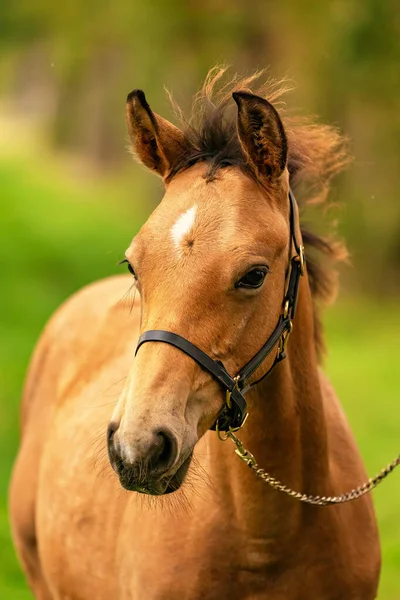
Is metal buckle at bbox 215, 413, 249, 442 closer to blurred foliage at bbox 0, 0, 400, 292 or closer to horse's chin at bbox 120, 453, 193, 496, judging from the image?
horse's chin at bbox 120, 453, 193, 496

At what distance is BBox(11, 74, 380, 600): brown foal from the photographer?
2842mm

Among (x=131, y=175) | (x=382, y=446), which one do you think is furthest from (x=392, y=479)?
(x=131, y=175)

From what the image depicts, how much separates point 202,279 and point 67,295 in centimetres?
1282

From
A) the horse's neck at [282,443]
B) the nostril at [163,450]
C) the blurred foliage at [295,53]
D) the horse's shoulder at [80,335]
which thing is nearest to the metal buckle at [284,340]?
the horse's neck at [282,443]

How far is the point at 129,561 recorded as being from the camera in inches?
145

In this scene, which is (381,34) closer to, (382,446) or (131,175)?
(382,446)

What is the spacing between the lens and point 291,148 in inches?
137

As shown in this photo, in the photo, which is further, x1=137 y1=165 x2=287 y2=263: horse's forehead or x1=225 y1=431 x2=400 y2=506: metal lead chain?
x1=225 y1=431 x2=400 y2=506: metal lead chain

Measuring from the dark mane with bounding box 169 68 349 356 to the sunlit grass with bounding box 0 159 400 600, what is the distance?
1008mm

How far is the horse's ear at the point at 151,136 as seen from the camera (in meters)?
3.32

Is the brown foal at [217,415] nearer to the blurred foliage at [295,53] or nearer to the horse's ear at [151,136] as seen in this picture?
the horse's ear at [151,136]

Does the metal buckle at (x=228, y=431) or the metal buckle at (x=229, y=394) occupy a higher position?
the metal buckle at (x=229, y=394)

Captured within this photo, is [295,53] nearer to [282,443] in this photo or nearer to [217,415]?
[282,443]

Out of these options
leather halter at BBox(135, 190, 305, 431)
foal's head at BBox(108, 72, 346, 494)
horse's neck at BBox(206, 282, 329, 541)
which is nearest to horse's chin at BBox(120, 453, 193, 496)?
foal's head at BBox(108, 72, 346, 494)
